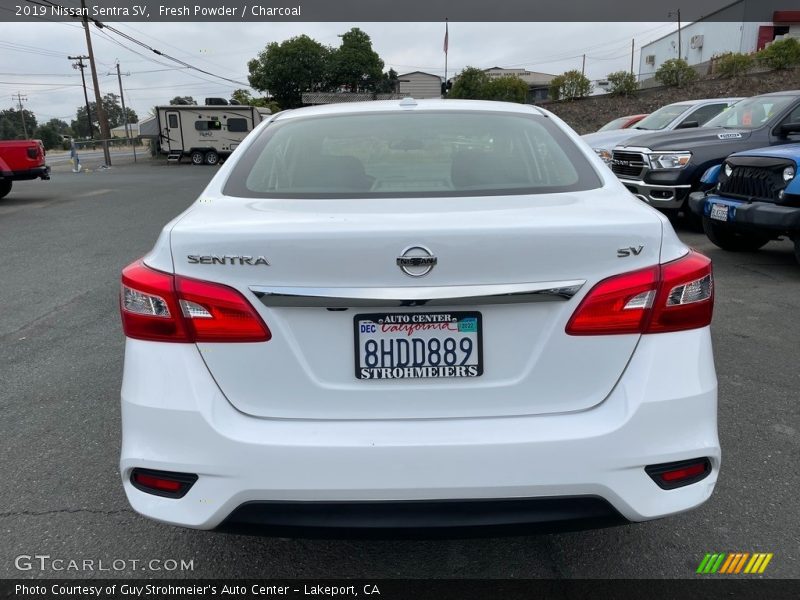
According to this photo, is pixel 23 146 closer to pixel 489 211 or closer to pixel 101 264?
pixel 101 264

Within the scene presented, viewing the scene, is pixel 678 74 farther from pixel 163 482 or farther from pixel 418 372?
pixel 163 482

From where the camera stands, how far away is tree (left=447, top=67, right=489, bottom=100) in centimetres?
4996

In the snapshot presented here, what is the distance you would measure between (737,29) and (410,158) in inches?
2333

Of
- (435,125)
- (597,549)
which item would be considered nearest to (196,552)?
(597,549)

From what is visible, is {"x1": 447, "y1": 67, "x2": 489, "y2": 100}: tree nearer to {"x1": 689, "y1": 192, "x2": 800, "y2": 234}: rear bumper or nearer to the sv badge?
{"x1": 689, "y1": 192, "x2": 800, "y2": 234}: rear bumper

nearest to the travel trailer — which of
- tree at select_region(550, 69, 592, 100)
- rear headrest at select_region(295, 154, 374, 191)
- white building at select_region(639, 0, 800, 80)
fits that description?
tree at select_region(550, 69, 592, 100)

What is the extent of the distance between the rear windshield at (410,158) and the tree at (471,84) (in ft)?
161

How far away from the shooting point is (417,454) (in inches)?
70.3

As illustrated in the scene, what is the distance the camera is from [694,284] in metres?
1.91


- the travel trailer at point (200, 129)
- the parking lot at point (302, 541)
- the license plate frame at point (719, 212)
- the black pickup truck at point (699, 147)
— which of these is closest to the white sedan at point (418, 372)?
the parking lot at point (302, 541)

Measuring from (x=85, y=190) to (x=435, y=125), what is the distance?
57.9ft

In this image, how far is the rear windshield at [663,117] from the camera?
12.5 meters

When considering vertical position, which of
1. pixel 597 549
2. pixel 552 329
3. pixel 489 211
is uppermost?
pixel 489 211

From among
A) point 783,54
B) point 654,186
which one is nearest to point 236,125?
point 783,54
